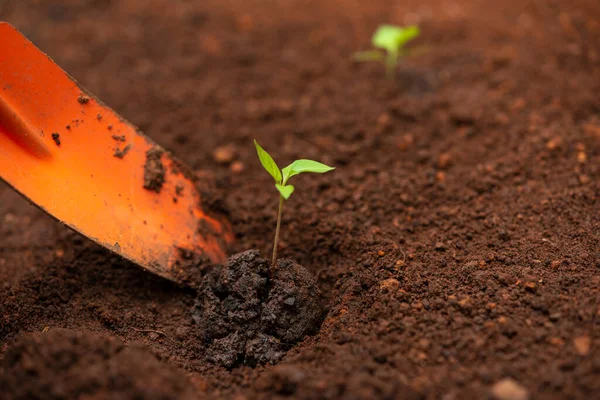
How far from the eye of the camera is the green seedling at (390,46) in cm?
264

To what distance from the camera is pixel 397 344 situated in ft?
4.91

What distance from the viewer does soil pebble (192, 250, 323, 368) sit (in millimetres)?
1688

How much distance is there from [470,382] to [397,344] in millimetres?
228

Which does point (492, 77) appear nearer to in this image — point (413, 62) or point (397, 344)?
point (413, 62)

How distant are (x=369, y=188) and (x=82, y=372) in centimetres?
131

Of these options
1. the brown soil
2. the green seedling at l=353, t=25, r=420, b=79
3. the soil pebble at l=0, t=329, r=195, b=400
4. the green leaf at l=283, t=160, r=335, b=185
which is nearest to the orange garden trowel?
the brown soil

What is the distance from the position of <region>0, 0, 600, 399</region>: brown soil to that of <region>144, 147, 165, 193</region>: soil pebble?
0.81 ft

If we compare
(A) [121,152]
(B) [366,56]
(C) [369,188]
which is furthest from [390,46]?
(A) [121,152]

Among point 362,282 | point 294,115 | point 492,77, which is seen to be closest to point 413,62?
point 492,77

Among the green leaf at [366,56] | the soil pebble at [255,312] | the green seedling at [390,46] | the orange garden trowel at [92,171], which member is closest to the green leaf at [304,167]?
the soil pebble at [255,312]

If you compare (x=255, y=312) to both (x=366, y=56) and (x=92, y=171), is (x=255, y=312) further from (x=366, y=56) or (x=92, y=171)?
(x=366, y=56)

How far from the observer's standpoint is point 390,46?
2.68m

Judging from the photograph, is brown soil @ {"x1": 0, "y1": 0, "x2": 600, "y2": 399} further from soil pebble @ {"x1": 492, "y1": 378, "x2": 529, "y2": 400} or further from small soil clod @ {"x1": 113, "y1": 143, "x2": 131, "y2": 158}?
small soil clod @ {"x1": 113, "y1": 143, "x2": 131, "y2": 158}

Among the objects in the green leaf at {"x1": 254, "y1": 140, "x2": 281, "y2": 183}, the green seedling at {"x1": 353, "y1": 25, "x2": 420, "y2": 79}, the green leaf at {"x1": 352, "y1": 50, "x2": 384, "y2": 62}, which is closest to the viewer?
the green leaf at {"x1": 254, "y1": 140, "x2": 281, "y2": 183}
